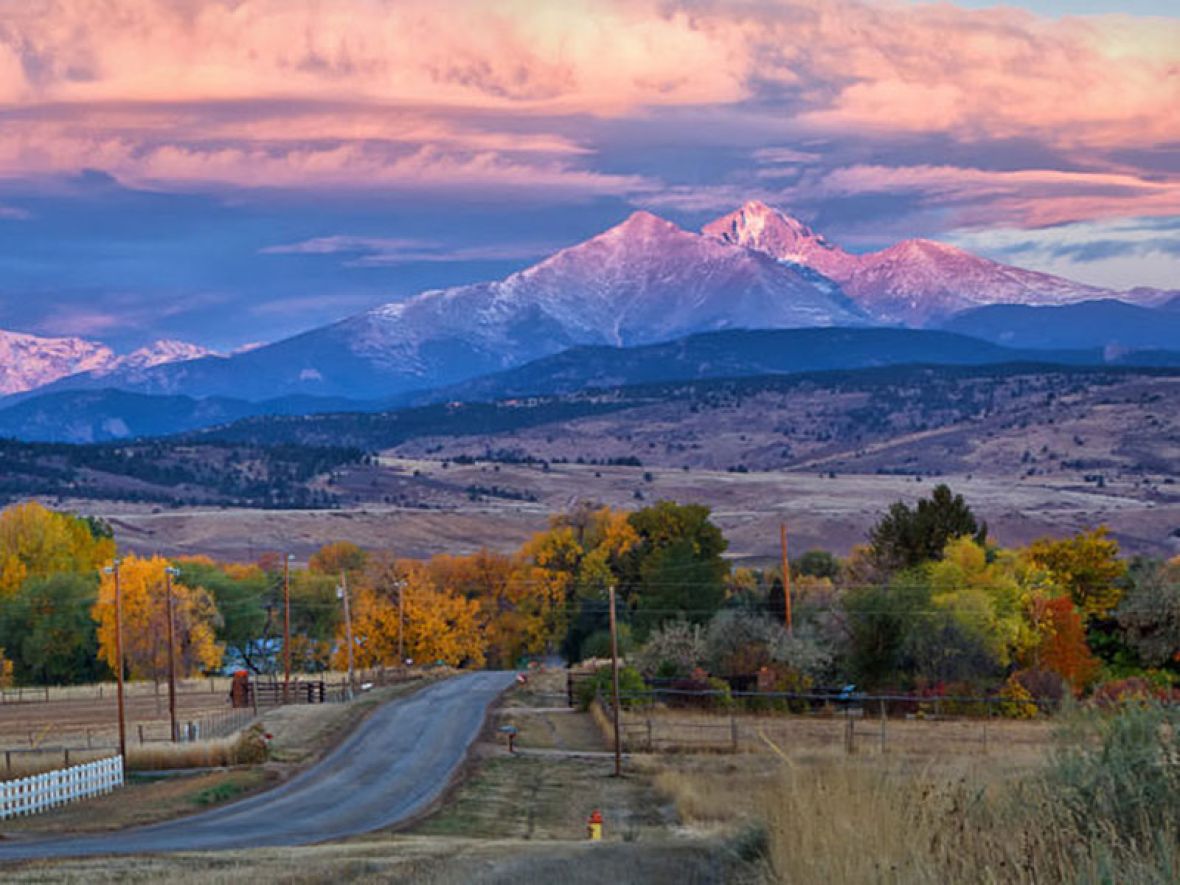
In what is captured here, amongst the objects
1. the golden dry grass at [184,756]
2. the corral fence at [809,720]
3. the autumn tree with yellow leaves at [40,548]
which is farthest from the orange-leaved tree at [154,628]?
the golden dry grass at [184,756]

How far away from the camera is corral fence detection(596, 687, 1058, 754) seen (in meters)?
54.3

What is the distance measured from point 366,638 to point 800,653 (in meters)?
49.3

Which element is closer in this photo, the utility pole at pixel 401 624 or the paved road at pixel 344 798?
the paved road at pixel 344 798

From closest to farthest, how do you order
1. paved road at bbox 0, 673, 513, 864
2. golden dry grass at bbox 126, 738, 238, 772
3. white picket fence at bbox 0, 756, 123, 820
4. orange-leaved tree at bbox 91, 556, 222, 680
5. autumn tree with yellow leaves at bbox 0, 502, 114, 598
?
paved road at bbox 0, 673, 513, 864 → white picket fence at bbox 0, 756, 123, 820 → golden dry grass at bbox 126, 738, 238, 772 → orange-leaved tree at bbox 91, 556, 222, 680 → autumn tree with yellow leaves at bbox 0, 502, 114, 598

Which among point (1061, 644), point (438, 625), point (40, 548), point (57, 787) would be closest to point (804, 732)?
point (1061, 644)

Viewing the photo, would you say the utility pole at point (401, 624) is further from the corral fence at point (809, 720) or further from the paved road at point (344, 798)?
the corral fence at point (809, 720)

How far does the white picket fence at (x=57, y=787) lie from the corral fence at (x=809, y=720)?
1717 centimetres

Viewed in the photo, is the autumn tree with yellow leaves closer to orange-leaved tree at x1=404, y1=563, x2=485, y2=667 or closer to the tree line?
the tree line

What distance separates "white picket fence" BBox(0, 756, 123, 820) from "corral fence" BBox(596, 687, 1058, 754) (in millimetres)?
17173

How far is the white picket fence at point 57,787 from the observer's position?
44438 millimetres

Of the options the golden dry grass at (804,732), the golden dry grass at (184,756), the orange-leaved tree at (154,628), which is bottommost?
the golden dry grass at (804,732)

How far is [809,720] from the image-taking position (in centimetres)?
A: 6259

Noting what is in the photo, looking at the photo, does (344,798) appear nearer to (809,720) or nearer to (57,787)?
(57,787)

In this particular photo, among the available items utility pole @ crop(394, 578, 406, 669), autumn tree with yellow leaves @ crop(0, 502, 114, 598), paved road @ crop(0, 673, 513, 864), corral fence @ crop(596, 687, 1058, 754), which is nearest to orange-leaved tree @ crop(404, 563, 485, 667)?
utility pole @ crop(394, 578, 406, 669)
